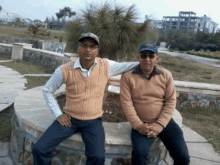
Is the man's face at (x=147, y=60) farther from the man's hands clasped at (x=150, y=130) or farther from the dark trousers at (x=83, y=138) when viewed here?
the dark trousers at (x=83, y=138)

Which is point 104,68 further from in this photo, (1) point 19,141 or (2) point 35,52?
(2) point 35,52

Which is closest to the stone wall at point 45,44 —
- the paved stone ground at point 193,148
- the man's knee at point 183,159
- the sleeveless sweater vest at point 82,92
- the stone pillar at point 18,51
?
the stone pillar at point 18,51

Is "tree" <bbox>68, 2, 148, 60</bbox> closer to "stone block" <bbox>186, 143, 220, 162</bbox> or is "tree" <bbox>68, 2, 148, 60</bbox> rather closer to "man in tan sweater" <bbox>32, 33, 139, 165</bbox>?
Answer: "man in tan sweater" <bbox>32, 33, 139, 165</bbox>

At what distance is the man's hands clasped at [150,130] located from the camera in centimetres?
183

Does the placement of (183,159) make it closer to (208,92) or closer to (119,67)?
(119,67)

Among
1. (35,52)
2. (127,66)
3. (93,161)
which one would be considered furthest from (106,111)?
(35,52)

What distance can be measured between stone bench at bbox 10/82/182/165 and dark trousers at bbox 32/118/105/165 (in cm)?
8

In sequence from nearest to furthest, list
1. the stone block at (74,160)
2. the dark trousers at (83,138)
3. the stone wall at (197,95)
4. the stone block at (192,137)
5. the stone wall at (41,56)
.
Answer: the dark trousers at (83,138), the stone block at (74,160), the stone block at (192,137), the stone wall at (197,95), the stone wall at (41,56)

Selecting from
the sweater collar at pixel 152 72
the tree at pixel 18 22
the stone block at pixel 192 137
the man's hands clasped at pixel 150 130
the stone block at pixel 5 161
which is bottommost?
the stone block at pixel 5 161

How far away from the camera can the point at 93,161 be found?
5.54 ft

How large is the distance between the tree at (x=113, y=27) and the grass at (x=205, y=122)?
63.6 inches

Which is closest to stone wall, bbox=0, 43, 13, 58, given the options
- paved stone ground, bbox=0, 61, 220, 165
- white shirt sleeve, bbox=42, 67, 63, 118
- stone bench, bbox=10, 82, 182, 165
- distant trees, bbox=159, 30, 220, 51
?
paved stone ground, bbox=0, 61, 220, 165

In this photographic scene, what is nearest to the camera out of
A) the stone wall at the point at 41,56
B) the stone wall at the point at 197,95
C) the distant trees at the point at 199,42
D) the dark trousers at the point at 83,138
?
the dark trousers at the point at 83,138

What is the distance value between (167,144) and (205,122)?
7.25 feet
